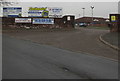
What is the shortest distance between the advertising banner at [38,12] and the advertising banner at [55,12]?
847 millimetres

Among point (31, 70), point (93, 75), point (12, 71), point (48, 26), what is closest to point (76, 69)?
point (93, 75)

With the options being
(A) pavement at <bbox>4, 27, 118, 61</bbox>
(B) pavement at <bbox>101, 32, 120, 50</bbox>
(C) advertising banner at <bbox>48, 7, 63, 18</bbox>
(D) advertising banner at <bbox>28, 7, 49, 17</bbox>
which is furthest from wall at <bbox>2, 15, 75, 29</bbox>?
(B) pavement at <bbox>101, 32, 120, 50</bbox>

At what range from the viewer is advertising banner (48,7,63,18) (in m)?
34.8

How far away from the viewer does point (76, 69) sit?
7582 mm

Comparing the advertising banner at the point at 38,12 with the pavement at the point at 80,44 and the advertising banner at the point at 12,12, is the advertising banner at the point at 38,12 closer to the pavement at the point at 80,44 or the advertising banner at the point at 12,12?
the advertising banner at the point at 12,12

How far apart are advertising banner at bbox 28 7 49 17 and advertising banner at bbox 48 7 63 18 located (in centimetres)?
85

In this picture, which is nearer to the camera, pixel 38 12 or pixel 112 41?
pixel 112 41

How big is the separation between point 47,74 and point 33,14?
27.8 m

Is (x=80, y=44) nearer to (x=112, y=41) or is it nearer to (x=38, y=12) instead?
(x=112, y=41)

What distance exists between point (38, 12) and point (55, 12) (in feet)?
11.4

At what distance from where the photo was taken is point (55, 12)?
1391 inches

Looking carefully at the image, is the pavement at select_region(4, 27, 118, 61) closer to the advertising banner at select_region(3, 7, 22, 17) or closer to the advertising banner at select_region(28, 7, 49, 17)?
the advertising banner at select_region(28, 7, 49, 17)

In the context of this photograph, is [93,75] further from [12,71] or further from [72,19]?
[72,19]

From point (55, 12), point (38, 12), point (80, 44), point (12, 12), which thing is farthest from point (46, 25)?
point (80, 44)
